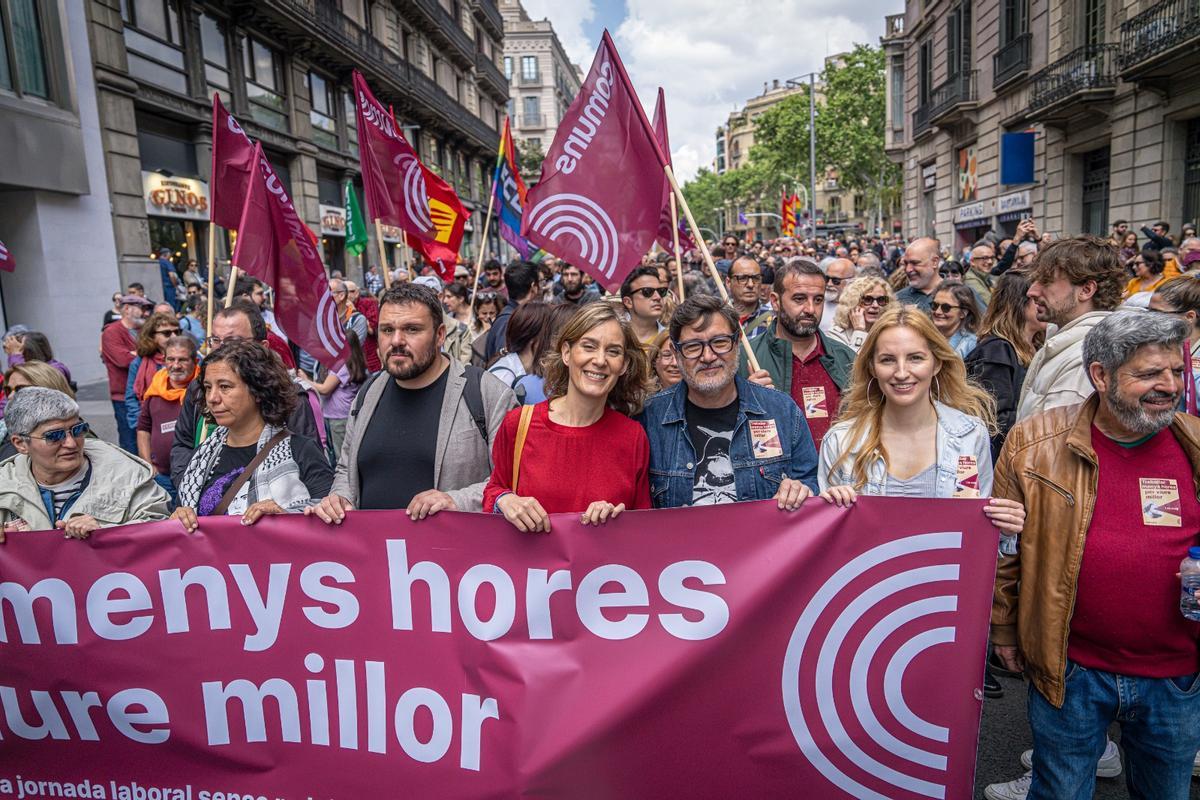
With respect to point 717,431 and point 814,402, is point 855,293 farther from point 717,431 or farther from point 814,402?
point 717,431

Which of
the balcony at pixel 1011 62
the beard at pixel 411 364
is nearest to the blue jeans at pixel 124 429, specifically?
the beard at pixel 411 364

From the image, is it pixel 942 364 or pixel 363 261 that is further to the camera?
pixel 363 261

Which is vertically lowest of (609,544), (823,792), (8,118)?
(823,792)

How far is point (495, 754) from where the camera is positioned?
259 cm

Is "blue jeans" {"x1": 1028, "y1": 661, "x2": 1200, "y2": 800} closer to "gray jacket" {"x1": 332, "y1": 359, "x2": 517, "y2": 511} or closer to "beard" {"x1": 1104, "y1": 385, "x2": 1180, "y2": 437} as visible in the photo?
"beard" {"x1": 1104, "y1": 385, "x2": 1180, "y2": 437}

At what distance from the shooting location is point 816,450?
325 cm

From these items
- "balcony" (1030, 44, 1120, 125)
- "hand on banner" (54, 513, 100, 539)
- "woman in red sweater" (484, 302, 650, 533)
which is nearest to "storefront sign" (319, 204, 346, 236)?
"balcony" (1030, 44, 1120, 125)

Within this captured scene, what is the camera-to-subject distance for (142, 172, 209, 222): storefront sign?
51.3ft

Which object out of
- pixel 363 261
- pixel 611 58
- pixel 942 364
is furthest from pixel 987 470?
pixel 363 261

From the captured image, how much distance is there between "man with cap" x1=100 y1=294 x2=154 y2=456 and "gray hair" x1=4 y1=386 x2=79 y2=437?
5.04 metres

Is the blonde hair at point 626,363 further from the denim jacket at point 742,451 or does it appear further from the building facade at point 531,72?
the building facade at point 531,72

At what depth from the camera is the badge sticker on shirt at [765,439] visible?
2.83 meters

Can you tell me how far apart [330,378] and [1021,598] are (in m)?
5.30

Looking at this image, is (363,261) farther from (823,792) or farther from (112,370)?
(823,792)
